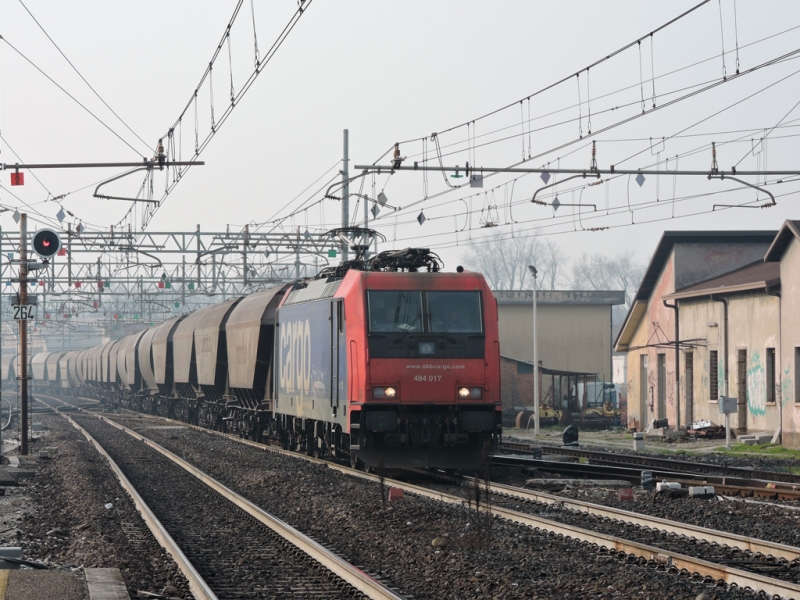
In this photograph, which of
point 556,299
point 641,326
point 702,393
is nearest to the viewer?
point 702,393

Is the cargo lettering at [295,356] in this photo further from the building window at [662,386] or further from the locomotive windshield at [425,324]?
the building window at [662,386]

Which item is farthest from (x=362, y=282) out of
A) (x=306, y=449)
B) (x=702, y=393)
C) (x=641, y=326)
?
(x=641, y=326)

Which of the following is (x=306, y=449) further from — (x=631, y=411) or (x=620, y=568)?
(x=631, y=411)

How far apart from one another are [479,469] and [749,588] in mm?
10602

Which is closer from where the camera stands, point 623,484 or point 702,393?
point 623,484

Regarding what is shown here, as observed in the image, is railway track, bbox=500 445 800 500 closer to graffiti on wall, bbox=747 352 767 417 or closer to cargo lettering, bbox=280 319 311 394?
cargo lettering, bbox=280 319 311 394

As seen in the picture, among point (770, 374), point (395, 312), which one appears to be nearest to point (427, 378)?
point (395, 312)

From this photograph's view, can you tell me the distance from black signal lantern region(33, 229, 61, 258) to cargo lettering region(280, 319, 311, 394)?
5.08 metres

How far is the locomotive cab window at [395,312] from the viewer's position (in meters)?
16.5

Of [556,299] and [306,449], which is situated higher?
[556,299]

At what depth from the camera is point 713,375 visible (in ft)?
103

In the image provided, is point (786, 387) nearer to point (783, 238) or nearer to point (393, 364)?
point (783, 238)

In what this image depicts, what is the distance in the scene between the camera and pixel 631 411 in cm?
3872

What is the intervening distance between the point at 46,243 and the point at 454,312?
983 centimetres
